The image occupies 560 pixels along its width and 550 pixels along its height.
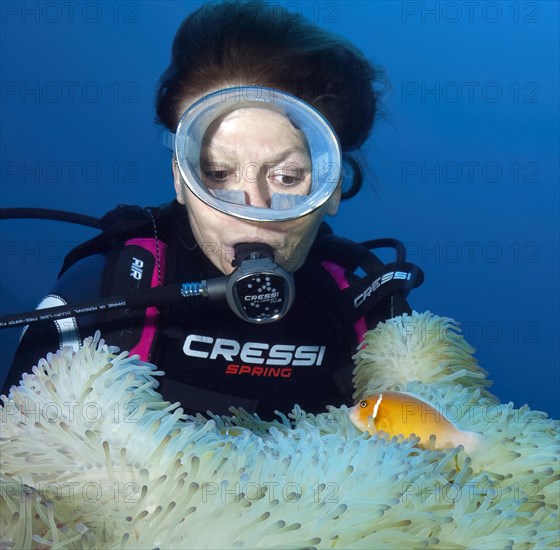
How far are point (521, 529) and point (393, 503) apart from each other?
0.18 m

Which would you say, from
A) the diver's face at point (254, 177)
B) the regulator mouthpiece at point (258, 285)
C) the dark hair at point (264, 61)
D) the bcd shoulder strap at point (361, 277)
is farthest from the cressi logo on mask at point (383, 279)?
the dark hair at point (264, 61)

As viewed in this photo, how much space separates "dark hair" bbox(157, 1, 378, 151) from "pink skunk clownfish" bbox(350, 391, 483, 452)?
1.12 metres

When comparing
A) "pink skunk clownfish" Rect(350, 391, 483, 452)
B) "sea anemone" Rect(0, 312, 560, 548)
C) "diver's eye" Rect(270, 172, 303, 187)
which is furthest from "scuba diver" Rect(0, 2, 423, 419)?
"sea anemone" Rect(0, 312, 560, 548)

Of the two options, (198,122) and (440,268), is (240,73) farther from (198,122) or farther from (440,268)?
(440,268)

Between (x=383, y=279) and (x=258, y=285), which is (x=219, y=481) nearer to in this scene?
(x=258, y=285)

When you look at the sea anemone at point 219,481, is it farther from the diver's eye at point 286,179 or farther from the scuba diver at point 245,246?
the diver's eye at point 286,179

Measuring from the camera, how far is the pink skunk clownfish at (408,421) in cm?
88

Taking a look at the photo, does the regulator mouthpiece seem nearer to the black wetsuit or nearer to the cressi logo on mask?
the black wetsuit

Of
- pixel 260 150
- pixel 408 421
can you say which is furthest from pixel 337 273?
pixel 408 421

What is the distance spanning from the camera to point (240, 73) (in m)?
1.70

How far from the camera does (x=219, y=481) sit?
0.64m

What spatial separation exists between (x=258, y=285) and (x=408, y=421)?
59 centimetres

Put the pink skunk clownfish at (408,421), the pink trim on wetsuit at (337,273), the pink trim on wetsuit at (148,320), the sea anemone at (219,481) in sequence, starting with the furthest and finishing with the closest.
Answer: the pink trim on wetsuit at (337,273) → the pink trim on wetsuit at (148,320) → the pink skunk clownfish at (408,421) → the sea anemone at (219,481)

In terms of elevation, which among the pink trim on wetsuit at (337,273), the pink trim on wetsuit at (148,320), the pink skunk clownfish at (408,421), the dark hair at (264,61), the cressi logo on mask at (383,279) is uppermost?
the dark hair at (264,61)
